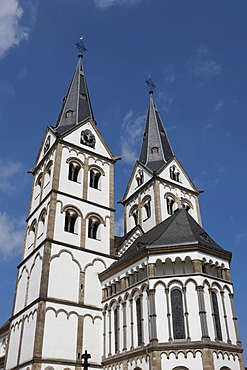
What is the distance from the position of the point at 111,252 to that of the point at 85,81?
21.8 m

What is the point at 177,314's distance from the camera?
23047 mm

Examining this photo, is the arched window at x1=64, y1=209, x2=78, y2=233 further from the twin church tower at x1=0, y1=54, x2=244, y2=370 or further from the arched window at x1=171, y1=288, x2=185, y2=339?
the arched window at x1=171, y1=288, x2=185, y2=339

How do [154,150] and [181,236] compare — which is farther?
[154,150]

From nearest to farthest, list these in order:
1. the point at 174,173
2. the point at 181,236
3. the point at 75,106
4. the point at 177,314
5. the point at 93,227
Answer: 1. the point at 177,314
2. the point at 181,236
3. the point at 93,227
4. the point at 75,106
5. the point at 174,173

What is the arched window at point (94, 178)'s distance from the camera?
35.8 m

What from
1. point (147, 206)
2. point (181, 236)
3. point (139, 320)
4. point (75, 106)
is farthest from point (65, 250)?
point (75, 106)

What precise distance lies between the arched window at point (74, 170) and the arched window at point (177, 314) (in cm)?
1476

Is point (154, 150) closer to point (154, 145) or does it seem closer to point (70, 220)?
point (154, 145)

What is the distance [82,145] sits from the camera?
36.9m

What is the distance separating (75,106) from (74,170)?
9.05 meters

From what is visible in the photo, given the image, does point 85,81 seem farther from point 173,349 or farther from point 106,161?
point 173,349

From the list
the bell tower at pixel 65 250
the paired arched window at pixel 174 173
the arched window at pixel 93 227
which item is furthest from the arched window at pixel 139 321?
the paired arched window at pixel 174 173

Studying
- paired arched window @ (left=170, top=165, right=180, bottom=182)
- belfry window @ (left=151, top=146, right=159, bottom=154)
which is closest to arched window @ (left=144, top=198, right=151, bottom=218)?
paired arched window @ (left=170, top=165, right=180, bottom=182)

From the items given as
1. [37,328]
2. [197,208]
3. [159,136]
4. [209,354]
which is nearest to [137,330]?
[209,354]
